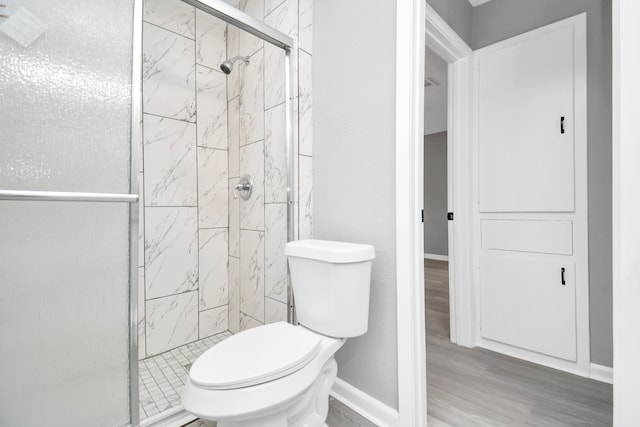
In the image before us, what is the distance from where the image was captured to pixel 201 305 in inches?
84.6

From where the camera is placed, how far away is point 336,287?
1215 millimetres

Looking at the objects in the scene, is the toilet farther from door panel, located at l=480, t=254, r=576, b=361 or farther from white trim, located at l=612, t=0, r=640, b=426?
door panel, located at l=480, t=254, r=576, b=361

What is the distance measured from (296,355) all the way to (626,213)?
1.07m

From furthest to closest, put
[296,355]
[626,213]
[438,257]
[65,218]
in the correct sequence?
[438,257] → [296,355] → [65,218] → [626,213]

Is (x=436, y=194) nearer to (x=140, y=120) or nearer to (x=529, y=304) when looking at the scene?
(x=529, y=304)

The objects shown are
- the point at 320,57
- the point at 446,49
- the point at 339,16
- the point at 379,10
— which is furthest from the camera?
the point at 446,49

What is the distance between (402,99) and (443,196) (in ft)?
15.9

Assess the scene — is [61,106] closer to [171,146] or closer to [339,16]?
[171,146]

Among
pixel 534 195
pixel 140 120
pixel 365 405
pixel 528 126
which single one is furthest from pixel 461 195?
pixel 140 120

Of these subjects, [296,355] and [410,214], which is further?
[410,214]

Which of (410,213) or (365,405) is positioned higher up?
(410,213)

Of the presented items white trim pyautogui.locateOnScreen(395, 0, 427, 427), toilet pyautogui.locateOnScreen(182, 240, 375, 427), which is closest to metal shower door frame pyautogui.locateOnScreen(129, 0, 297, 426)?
toilet pyautogui.locateOnScreen(182, 240, 375, 427)

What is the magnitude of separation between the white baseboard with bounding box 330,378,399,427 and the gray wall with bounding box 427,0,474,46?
213 centimetres

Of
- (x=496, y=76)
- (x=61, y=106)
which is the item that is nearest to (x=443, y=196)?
(x=496, y=76)
